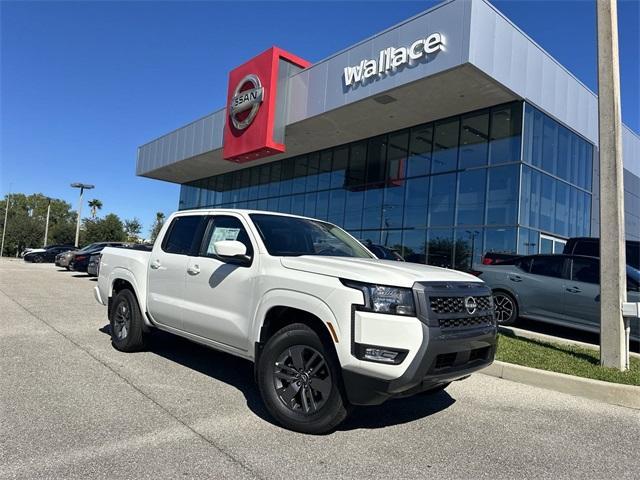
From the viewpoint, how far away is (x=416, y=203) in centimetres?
1873

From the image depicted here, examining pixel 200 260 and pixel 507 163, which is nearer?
pixel 200 260

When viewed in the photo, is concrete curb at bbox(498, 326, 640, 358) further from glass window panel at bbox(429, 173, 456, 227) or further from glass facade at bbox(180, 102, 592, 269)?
glass window panel at bbox(429, 173, 456, 227)

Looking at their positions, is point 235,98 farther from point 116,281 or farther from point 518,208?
point 116,281

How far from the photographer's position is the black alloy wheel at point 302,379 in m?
3.80

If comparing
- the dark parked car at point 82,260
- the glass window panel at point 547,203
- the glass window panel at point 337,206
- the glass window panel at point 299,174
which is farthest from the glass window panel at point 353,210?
the dark parked car at point 82,260

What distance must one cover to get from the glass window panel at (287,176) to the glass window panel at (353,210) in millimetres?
4725

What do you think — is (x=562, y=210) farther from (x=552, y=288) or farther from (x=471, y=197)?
(x=552, y=288)

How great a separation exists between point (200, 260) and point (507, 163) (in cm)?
1334

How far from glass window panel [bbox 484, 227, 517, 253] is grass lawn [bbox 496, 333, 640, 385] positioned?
25.8ft

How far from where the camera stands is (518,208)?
49.9ft

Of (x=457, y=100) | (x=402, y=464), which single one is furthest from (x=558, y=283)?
(x=457, y=100)

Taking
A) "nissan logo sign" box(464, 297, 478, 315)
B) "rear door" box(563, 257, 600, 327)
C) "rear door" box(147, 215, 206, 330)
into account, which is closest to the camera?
"nissan logo sign" box(464, 297, 478, 315)

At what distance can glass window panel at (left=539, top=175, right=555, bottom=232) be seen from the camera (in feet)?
53.2

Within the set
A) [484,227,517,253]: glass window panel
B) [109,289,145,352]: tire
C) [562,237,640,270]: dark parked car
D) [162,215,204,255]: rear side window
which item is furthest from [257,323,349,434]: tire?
[484,227,517,253]: glass window panel
